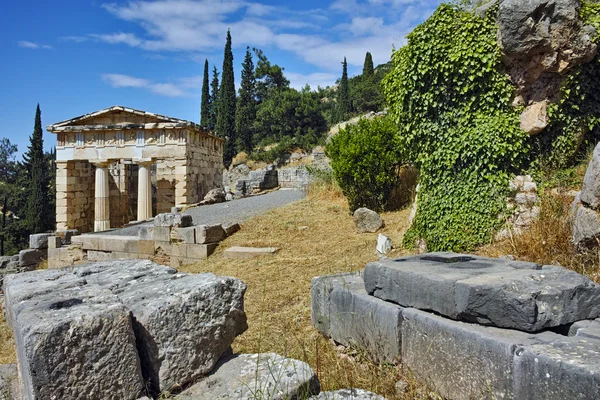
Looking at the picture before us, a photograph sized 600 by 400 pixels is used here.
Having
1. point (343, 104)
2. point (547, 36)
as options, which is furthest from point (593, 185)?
point (343, 104)

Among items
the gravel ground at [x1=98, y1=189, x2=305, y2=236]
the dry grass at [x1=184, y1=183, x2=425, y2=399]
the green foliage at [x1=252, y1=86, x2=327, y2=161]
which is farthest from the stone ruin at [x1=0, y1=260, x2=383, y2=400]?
the green foliage at [x1=252, y1=86, x2=327, y2=161]

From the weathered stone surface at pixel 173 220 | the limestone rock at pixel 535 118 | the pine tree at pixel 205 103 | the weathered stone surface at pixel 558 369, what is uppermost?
the pine tree at pixel 205 103

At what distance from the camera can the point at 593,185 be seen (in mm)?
4227

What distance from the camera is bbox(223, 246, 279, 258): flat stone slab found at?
27.6ft

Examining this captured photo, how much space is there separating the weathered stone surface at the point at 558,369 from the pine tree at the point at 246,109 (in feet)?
116

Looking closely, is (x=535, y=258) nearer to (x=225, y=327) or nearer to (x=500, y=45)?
(x=500, y=45)

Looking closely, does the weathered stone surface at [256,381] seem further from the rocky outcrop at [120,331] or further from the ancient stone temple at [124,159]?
the ancient stone temple at [124,159]

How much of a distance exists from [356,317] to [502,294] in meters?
1.37

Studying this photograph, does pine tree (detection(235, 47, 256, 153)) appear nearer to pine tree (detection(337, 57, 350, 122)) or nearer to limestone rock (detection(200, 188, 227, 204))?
pine tree (detection(337, 57, 350, 122))

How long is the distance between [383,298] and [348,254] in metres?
3.74

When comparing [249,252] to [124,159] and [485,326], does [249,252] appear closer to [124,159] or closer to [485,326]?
[485,326]

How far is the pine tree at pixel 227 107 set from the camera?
119 ft

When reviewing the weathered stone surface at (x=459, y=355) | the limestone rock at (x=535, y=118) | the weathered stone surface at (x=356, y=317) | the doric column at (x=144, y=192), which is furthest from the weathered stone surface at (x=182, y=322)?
the doric column at (x=144, y=192)

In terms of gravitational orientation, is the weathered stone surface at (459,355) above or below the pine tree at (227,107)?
below
